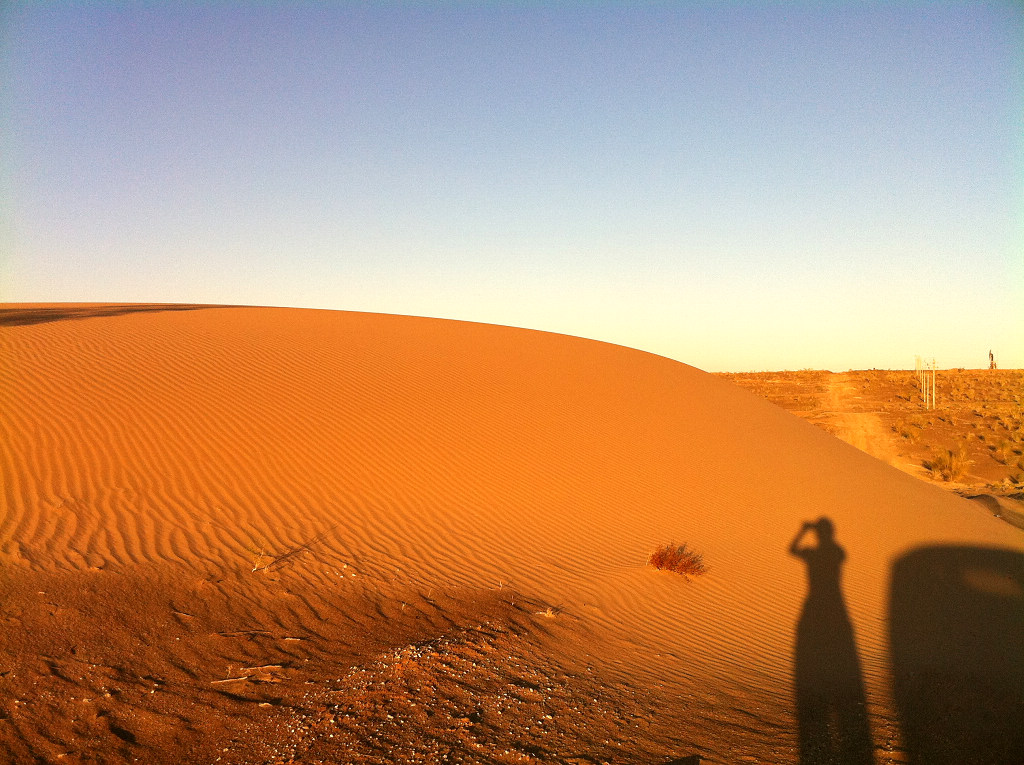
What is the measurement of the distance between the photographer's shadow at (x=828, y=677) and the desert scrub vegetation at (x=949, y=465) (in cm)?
1337

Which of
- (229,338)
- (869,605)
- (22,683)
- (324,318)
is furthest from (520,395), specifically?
(22,683)

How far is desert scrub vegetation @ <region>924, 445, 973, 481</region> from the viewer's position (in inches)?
830

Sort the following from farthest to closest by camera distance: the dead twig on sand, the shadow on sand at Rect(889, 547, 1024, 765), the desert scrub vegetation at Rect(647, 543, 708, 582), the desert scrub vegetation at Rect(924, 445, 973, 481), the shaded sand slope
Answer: the desert scrub vegetation at Rect(924, 445, 973, 481)
the desert scrub vegetation at Rect(647, 543, 708, 582)
the dead twig on sand
the shadow on sand at Rect(889, 547, 1024, 765)
the shaded sand slope

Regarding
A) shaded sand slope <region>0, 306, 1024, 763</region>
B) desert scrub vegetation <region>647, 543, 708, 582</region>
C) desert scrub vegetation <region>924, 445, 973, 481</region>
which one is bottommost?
desert scrub vegetation <region>924, 445, 973, 481</region>

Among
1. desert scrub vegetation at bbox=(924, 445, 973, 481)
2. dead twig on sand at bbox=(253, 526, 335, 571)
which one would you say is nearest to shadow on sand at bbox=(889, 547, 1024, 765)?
dead twig on sand at bbox=(253, 526, 335, 571)

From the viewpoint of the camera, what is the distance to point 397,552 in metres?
8.42

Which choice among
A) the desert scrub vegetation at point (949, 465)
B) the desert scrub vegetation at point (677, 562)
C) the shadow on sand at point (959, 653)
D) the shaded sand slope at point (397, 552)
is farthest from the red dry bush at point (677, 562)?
the desert scrub vegetation at point (949, 465)

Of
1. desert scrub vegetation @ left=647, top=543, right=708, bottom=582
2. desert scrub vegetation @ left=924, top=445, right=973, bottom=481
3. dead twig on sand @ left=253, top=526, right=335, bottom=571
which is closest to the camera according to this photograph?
dead twig on sand @ left=253, top=526, right=335, bottom=571

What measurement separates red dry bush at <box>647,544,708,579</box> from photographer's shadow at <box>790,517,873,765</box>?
1.45m

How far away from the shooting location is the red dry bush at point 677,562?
29.8ft

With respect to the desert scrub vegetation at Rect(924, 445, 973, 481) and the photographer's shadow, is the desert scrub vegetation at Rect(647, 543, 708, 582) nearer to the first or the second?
the photographer's shadow

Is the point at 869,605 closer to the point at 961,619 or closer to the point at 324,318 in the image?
the point at 961,619

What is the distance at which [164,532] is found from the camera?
771 centimetres

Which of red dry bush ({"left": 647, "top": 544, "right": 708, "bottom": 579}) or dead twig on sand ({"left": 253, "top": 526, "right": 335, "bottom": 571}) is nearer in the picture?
dead twig on sand ({"left": 253, "top": 526, "right": 335, "bottom": 571})
